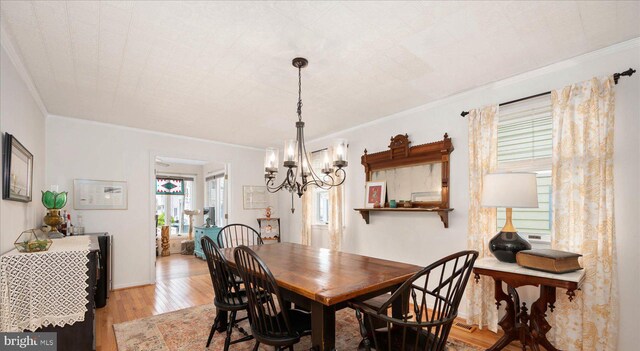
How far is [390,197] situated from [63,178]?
4.39 m

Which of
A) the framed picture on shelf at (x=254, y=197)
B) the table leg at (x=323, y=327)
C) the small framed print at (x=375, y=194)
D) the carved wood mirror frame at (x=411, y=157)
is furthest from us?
the framed picture on shelf at (x=254, y=197)

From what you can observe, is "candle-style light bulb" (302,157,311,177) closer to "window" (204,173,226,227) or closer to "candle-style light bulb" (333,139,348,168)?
"candle-style light bulb" (333,139,348,168)

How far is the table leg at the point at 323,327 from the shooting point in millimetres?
1673

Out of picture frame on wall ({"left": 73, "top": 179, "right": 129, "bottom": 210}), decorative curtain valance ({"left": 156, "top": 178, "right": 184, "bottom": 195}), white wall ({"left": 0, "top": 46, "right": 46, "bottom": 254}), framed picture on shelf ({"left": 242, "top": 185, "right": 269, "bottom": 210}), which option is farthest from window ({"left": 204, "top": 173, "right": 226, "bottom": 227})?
white wall ({"left": 0, "top": 46, "right": 46, "bottom": 254})

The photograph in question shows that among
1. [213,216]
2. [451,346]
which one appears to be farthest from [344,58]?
[213,216]

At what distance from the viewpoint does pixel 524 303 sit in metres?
2.45

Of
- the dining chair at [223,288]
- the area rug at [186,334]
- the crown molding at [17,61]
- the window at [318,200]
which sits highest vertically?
the crown molding at [17,61]

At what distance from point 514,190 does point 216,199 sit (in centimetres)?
663

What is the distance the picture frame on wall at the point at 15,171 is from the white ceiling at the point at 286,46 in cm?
71

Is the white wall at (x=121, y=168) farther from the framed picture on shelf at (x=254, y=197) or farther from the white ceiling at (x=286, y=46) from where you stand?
the framed picture on shelf at (x=254, y=197)

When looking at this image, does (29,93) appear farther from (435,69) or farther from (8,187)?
(435,69)

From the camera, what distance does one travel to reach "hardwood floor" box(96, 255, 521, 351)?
2768mm

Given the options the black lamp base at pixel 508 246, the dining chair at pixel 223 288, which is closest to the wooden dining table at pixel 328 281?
the dining chair at pixel 223 288

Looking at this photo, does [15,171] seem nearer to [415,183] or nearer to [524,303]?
[415,183]
